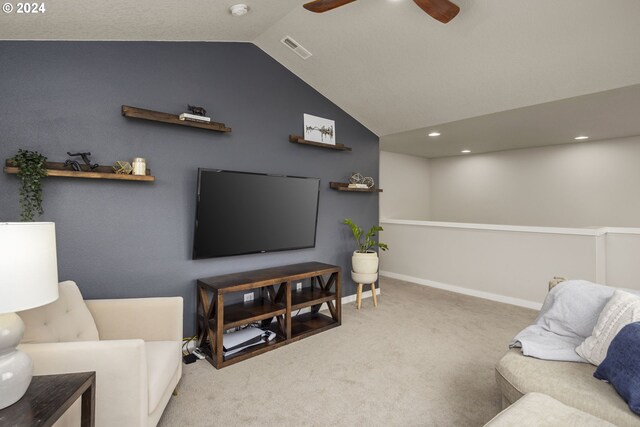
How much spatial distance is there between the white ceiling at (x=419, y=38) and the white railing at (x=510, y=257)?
5.59 feet

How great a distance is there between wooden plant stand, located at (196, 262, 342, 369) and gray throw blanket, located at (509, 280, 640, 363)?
1.82 meters

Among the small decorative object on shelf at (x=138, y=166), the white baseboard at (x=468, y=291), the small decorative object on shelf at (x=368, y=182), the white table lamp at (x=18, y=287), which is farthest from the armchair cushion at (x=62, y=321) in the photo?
the white baseboard at (x=468, y=291)

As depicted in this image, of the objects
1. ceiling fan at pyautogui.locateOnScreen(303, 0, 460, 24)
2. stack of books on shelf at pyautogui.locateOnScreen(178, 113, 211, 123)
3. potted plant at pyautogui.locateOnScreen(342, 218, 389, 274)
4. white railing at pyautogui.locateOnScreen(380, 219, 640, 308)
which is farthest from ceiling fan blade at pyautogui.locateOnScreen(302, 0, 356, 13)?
white railing at pyautogui.locateOnScreen(380, 219, 640, 308)

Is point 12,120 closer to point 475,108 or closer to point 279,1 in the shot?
Result: point 279,1

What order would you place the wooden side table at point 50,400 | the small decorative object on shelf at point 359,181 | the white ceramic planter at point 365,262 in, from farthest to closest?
1. the small decorative object on shelf at point 359,181
2. the white ceramic planter at point 365,262
3. the wooden side table at point 50,400

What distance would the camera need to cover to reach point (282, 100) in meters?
3.61

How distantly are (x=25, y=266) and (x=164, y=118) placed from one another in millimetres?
1731

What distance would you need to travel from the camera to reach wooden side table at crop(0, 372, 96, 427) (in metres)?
1.15

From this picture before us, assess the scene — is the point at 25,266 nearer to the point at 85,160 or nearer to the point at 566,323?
the point at 85,160

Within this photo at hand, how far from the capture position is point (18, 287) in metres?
1.22

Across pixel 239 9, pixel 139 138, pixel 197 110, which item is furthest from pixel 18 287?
pixel 239 9

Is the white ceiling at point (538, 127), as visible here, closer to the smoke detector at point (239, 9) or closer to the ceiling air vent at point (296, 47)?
the ceiling air vent at point (296, 47)

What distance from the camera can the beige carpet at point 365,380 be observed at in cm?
202

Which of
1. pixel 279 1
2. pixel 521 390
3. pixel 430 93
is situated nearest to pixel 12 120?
pixel 279 1
